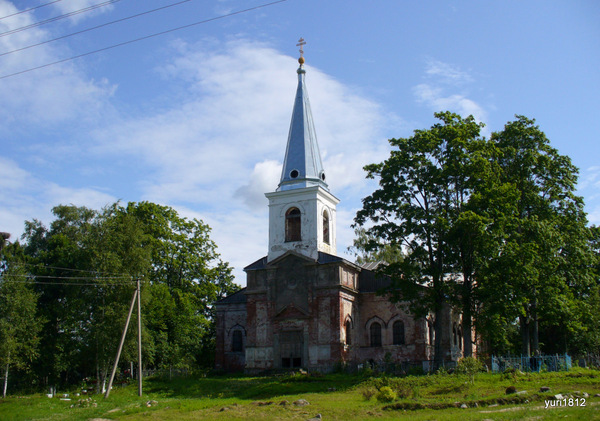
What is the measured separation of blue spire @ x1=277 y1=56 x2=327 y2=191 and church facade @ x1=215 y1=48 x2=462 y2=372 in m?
0.07

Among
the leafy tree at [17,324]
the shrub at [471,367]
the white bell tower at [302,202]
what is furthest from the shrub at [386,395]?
the leafy tree at [17,324]

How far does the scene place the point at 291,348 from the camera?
37875 millimetres

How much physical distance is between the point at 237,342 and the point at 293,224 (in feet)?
31.4

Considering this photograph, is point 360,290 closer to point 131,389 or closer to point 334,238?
point 334,238

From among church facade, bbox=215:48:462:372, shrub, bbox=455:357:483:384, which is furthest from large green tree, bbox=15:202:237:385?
shrub, bbox=455:357:483:384

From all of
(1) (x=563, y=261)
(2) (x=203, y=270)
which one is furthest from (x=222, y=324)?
(1) (x=563, y=261)

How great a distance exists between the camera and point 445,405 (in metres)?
19.6

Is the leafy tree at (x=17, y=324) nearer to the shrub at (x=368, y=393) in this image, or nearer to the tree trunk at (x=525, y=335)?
the shrub at (x=368, y=393)

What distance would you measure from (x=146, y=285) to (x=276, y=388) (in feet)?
38.9

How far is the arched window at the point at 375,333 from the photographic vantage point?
39.2m

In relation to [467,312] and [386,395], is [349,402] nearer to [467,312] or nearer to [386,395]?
[386,395]

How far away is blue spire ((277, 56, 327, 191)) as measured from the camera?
1631 inches

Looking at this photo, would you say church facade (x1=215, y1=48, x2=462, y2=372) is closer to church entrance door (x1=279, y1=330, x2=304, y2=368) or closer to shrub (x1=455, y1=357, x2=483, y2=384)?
church entrance door (x1=279, y1=330, x2=304, y2=368)

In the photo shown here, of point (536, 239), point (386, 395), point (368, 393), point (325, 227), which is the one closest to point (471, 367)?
point (368, 393)
